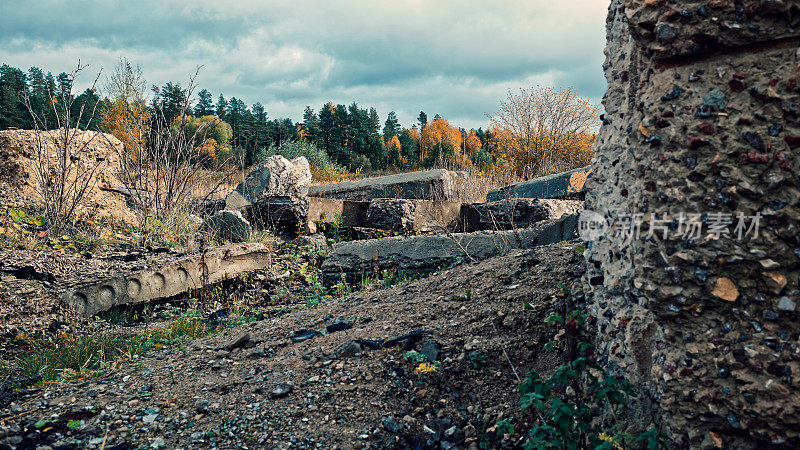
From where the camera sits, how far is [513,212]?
5.71m

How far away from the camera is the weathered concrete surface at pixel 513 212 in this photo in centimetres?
573

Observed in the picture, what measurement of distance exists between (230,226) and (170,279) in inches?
79.9

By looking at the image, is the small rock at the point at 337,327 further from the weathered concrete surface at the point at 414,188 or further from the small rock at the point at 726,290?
the weathered concrete surface at the point at 414,188

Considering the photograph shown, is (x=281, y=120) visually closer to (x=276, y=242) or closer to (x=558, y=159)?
(x=558, y=159)

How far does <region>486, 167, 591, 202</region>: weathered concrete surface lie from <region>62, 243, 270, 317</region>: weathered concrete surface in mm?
3664

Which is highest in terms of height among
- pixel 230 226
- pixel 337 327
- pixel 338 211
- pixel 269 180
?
pixel 269 180

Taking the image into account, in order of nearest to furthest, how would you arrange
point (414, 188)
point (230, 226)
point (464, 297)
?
point (464, 297)
point (230, 226)
point (414, 188)

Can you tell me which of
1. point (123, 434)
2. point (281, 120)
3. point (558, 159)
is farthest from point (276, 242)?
point (281, 120)

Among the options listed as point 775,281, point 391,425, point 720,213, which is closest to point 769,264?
point 775,281

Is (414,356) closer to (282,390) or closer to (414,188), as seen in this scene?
(282,390)

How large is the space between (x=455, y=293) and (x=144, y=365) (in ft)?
6.44

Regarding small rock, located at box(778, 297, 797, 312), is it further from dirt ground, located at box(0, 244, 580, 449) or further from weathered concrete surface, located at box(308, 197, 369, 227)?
weathered concrete surface, located at box(308, 197, 369, 227)

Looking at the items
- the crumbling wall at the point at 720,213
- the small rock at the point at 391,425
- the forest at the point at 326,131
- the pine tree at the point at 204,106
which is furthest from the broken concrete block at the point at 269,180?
the pine tree at the point at 204,106

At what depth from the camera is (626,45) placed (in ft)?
6.34
